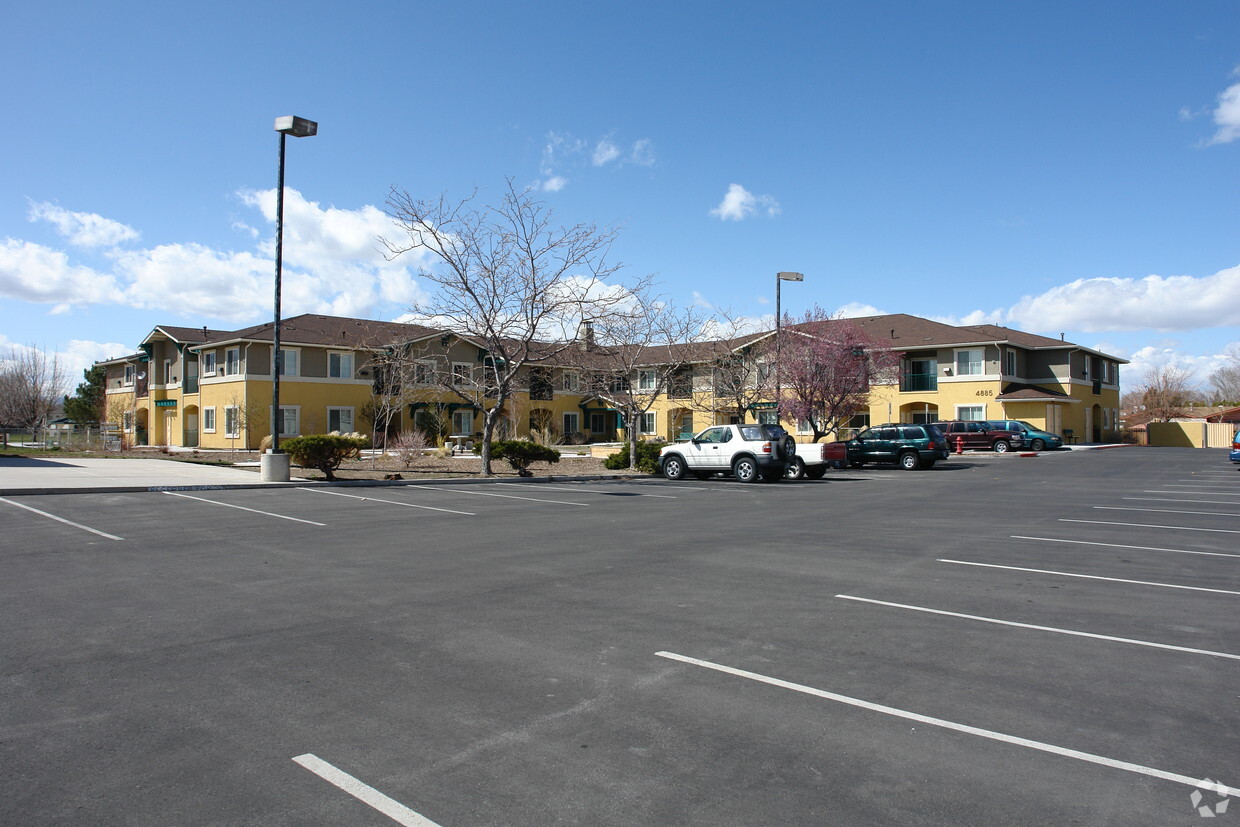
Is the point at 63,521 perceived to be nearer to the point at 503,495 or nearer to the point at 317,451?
the point at 503,495

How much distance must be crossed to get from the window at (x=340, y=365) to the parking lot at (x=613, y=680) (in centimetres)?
3420

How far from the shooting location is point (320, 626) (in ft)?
21.7

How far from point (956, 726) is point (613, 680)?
209 centimetres

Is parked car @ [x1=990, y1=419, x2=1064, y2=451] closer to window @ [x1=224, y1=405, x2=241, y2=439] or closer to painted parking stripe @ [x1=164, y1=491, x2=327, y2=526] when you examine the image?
painted parking stripe @ [x1=164, y1=491, x2=327, y2=526]

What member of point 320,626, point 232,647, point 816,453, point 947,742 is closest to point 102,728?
point 232,647

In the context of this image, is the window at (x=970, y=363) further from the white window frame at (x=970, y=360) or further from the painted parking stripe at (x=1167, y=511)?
the painted parking stripe at (x=1167, y=511)

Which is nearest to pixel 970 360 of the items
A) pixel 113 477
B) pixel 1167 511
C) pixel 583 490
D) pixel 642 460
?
pixel 642 460

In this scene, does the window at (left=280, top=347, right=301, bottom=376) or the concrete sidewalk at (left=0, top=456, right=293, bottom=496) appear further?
the window at (left=280, top=347, right=301, bottom=376)

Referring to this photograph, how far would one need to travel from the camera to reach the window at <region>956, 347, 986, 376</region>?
163ft

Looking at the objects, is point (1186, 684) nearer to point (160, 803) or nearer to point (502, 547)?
point (160, 803)

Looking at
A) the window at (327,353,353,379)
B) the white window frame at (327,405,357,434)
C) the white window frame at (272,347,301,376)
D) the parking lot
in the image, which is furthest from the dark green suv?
the white window frame at (272,347,301,376)

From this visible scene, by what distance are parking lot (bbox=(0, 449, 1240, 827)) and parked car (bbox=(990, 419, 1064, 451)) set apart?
111 feet

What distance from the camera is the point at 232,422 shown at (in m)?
43.2

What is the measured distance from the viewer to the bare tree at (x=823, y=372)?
3469 cm
